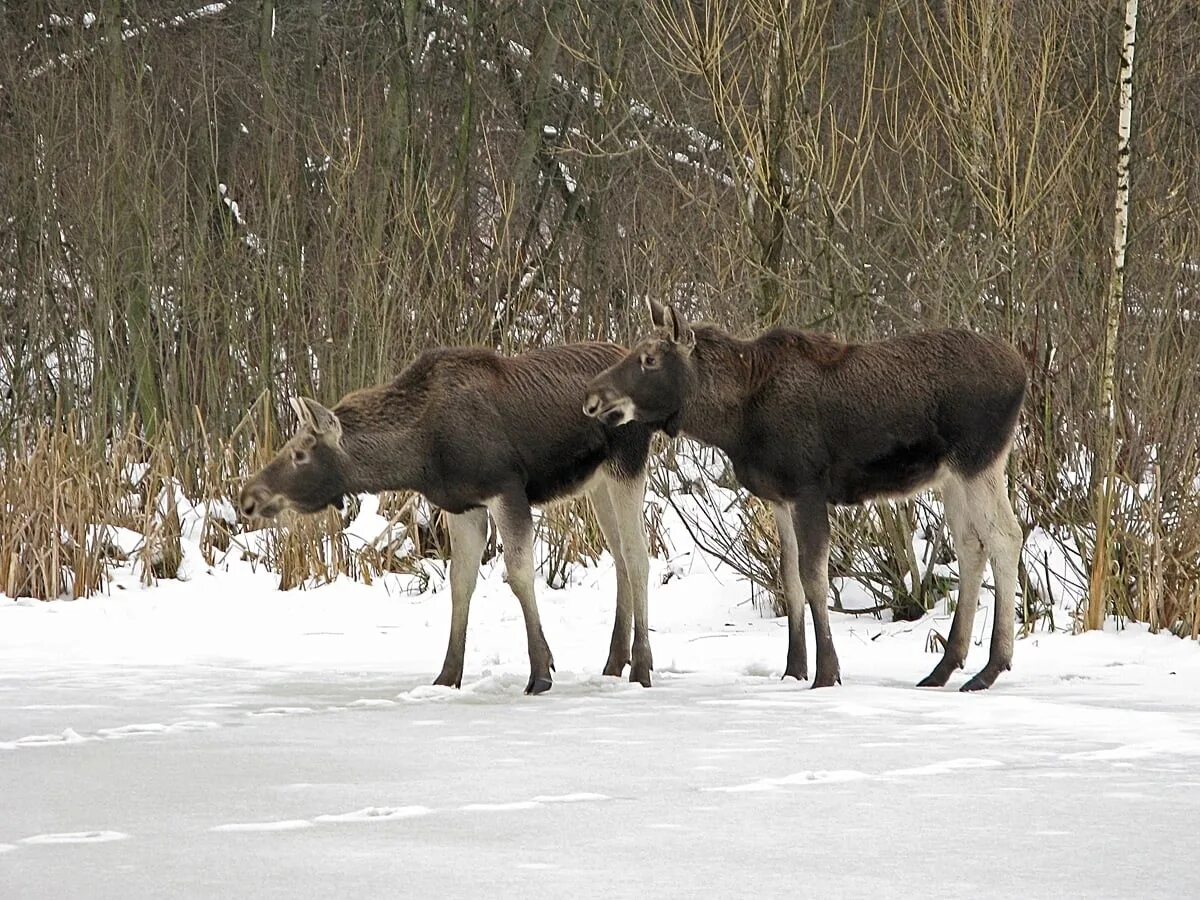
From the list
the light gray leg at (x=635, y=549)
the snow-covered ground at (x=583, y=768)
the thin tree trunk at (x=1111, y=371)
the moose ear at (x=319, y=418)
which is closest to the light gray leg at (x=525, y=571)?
the snow-covered ground at (x=583, y=768)

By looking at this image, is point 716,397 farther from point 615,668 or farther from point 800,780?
point 800,780

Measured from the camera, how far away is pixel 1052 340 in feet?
41.8

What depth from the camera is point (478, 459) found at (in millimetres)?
9836

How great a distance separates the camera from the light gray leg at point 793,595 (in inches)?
395

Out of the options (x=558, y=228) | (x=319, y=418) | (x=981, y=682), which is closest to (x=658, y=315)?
(x=319, y=418)

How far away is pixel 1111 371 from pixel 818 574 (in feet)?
8.99

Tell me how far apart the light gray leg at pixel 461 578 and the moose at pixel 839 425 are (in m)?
0.88

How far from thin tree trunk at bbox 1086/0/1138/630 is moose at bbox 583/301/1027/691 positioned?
1467mm

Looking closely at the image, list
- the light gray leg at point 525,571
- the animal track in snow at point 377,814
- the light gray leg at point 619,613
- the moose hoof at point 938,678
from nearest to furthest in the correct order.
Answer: the animal track in snow at point 377,814
the light gray leg at point 525,571
the moose hoof at point 938,678
the light gray leg at point 619,613

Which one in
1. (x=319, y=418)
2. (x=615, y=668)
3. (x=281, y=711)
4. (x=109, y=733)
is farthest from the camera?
(x=615, y=668)

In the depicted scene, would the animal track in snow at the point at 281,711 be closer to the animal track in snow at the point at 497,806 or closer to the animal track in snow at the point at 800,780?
the animal track in snow at the point at 497,806

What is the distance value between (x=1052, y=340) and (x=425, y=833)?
782 centimetres

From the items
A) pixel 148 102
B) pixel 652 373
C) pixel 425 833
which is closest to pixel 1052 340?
pixel 652 373

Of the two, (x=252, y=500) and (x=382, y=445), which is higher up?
(x=382, y=445)
